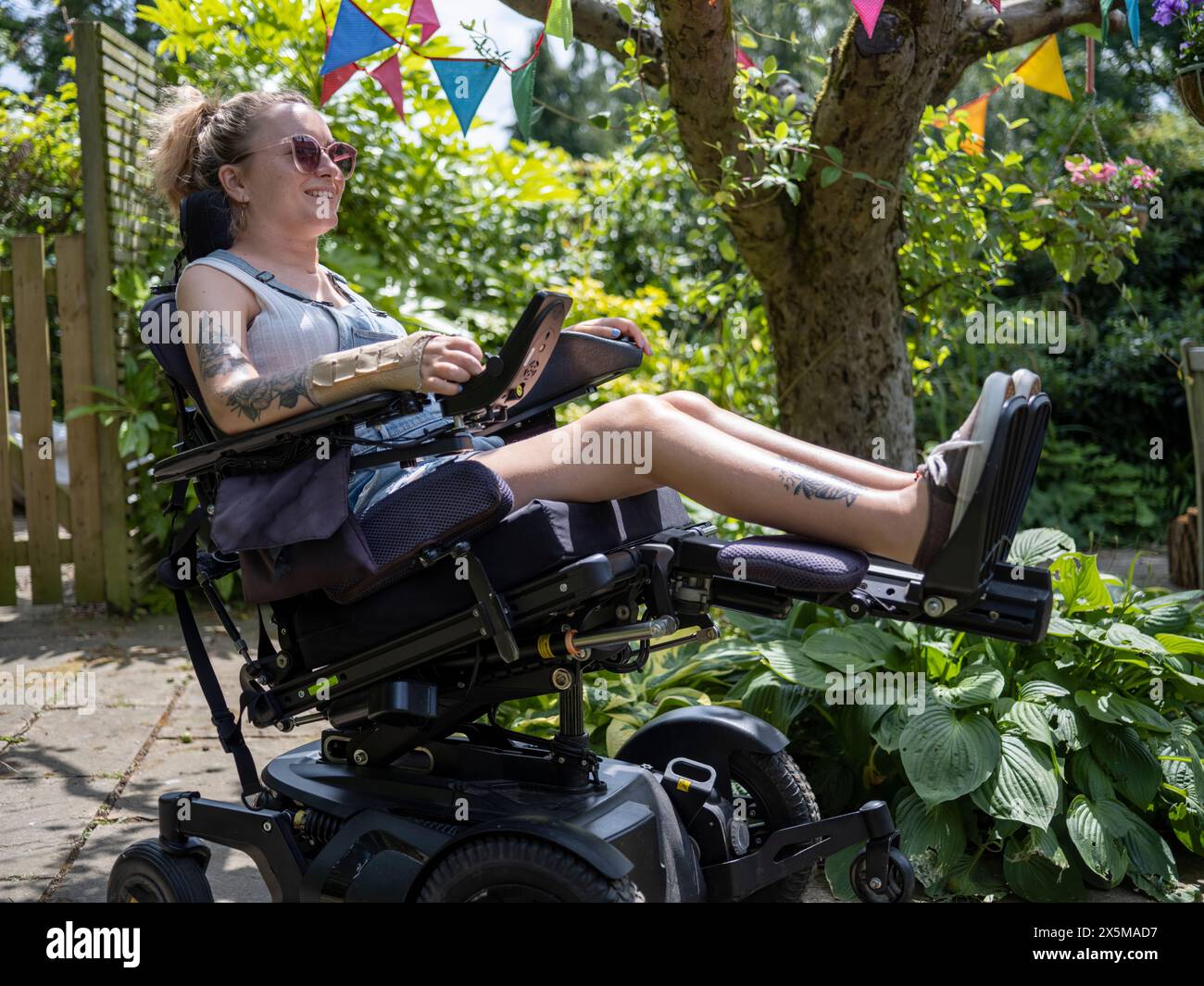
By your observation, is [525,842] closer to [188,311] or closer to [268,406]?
[268,406]

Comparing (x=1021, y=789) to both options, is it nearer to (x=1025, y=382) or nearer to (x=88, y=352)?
(x=1025, y=382)

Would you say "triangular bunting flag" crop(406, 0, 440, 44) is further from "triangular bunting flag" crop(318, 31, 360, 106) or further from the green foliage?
the green foliage

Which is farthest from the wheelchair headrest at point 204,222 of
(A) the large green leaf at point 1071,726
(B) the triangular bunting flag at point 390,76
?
(A) the large green leaf at point 1071,726

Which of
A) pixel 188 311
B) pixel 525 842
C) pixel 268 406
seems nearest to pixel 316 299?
pixel 188 311

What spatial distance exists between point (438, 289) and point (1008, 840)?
3.78 meters

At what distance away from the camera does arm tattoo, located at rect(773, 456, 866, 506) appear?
198 centimetres

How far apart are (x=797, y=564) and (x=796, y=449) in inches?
14.5

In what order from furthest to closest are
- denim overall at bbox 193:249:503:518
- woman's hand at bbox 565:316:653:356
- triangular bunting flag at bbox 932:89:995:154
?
triangular bunting flag at bbox 932:89:995:154, woman's hand at bbox 565:316:653:356, denim overall at bbox 193:249:503:518

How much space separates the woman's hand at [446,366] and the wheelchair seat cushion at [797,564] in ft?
1.72

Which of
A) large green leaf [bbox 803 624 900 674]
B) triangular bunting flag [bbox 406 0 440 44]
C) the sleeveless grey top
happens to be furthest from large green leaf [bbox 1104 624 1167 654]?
triangular bunting flag [bbox 406 0 440 44]

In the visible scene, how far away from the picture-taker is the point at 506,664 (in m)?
2.14

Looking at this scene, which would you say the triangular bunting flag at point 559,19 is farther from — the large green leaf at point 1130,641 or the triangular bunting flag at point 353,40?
the large green leaf at point 1130,641

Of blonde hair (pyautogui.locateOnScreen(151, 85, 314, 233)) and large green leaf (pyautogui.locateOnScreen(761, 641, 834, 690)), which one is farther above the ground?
blonde hair (pyautogui.locateOnScreen(151, 85, 314, 233))
